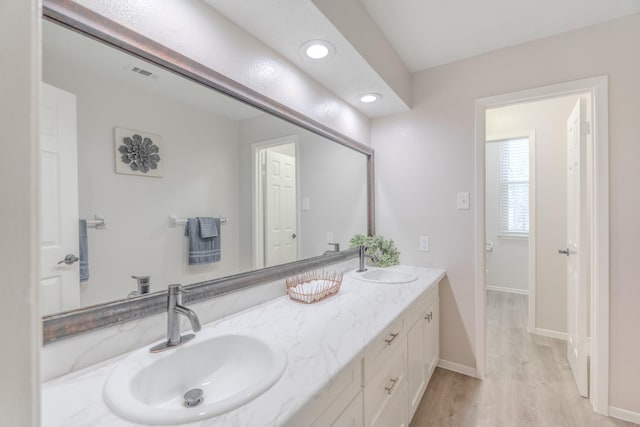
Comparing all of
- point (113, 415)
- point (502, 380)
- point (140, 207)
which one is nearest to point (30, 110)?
point (113, 415)

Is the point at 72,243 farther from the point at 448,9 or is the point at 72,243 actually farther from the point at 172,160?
the point at 448,9

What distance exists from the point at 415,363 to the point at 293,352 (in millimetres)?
1041

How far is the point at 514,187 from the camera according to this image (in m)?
4.15

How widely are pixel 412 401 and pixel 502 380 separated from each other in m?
0.97

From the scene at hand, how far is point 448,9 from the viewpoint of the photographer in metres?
1.70

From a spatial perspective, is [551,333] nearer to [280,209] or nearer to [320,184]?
[320,184]

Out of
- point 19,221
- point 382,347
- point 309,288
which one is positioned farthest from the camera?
point 309,288

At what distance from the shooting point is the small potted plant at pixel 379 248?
232cm

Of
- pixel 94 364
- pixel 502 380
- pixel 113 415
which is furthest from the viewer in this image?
pixel 502 380

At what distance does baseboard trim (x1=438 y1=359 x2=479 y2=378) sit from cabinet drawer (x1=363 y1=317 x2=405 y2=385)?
1.15 meters

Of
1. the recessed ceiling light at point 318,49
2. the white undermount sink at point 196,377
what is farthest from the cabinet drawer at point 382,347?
the recessed ceiling light at point 318,49

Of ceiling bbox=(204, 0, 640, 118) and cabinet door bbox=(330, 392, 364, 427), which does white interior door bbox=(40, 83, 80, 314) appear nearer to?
ceiling bbox=(204, 0, 640, 118)

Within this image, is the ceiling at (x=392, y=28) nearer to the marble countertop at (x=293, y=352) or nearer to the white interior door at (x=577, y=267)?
the white interior door at (x=577, y=267)

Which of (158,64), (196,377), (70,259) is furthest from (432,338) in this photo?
(158,64)
